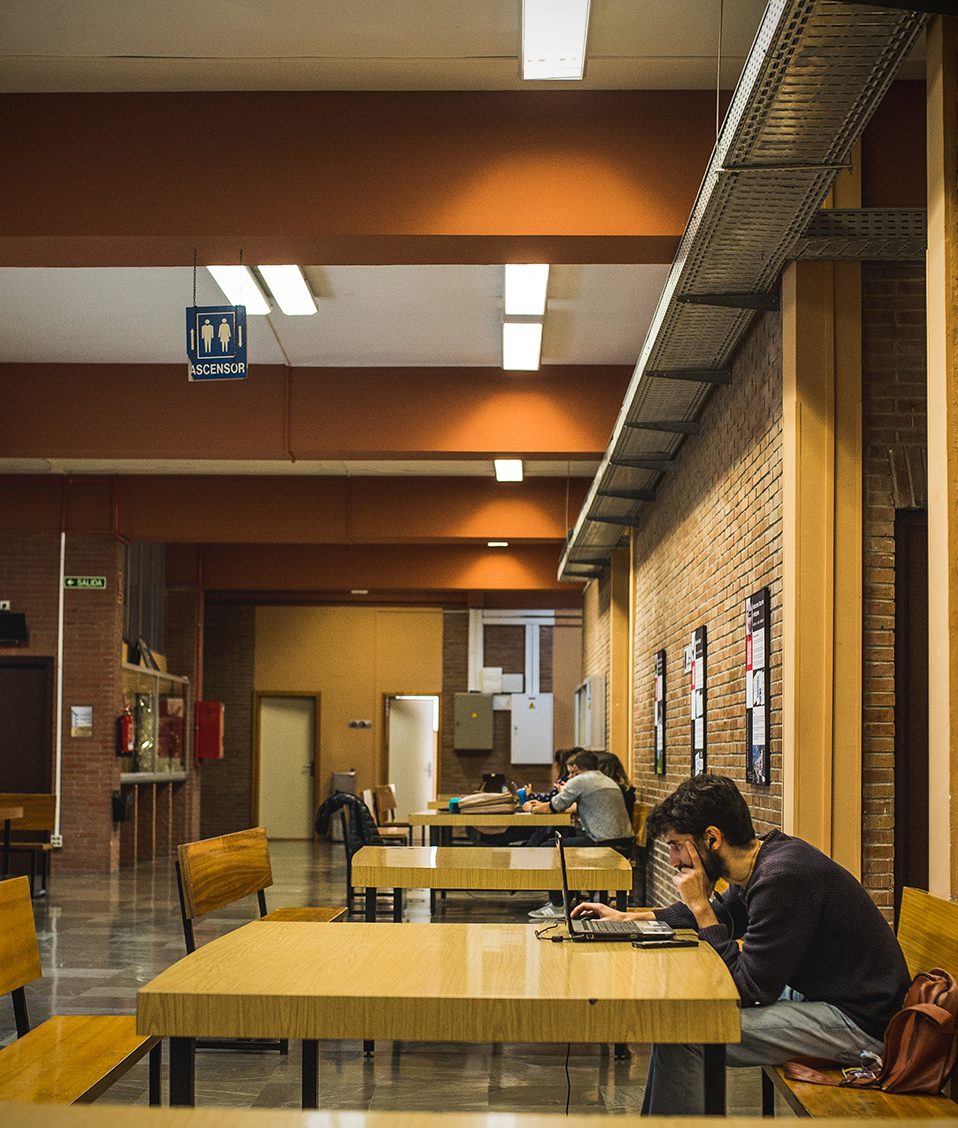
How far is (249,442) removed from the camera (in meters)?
8.53

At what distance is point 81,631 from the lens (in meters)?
12.5

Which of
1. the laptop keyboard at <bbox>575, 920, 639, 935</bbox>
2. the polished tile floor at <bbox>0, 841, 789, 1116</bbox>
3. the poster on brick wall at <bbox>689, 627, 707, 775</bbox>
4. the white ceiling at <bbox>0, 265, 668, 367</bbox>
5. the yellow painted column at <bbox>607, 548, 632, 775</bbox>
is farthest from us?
the yellow painted column at <bbox>607, 548, 632, 775</bbox>

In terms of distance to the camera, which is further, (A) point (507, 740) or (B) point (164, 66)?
(A) point (507, 740)

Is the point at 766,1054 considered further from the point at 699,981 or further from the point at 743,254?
the point at 743,254

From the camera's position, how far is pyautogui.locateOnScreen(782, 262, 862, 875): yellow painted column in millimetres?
4469

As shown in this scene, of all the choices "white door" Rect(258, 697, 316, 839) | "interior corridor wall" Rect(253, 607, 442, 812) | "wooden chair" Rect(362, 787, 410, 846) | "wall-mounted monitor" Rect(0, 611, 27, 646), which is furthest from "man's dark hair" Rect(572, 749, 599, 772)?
"white door" Rect(258, 697, 316, 839)

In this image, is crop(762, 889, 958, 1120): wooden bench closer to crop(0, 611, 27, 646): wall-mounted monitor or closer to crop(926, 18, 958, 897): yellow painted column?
crop(926, 18, 958, 897): yellow painted column

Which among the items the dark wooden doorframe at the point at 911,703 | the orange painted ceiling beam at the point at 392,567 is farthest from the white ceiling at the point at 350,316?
the orange painted ceiling beam at the point at 392,567

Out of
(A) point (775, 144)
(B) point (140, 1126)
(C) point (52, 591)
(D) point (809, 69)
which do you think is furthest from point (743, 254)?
(C) point (52, 591)

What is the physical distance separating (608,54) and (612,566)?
7.43m

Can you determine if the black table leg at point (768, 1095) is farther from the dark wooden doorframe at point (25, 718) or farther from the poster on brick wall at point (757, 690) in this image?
the dark wooden doorframe at point (25, 718)

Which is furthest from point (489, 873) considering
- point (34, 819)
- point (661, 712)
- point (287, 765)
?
point (287, 765)

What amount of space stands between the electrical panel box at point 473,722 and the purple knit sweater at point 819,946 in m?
15.0

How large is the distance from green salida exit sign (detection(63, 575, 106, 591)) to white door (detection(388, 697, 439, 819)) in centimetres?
686
